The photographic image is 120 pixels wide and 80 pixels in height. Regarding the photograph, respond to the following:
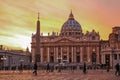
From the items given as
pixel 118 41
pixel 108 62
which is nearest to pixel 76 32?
pixel 118 41

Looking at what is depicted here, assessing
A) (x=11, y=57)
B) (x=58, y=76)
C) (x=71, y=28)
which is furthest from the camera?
(x=71, y=28)

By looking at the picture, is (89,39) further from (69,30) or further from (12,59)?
(12,59)

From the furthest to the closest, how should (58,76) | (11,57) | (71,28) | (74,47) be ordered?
(71,28) < (74,47) < (11,57) < (58,76)

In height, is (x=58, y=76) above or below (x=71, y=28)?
below

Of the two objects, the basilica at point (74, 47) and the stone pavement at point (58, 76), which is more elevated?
the basilica at point (74, 47)

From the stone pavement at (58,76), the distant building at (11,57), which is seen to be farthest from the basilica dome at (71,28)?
the stone pavement at (58,76)

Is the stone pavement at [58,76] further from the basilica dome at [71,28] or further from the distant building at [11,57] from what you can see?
the basilica dome at [71,28]

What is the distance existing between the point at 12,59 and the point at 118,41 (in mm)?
42933

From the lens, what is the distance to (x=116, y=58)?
126 metres

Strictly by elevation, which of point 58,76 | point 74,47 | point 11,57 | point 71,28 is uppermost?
point 71,28

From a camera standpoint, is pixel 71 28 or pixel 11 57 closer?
pixel 11 57

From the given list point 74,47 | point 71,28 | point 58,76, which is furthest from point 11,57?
point 58,76

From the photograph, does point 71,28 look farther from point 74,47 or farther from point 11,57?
point 11,57

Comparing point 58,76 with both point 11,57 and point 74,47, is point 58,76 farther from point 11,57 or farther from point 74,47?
point 11,57
